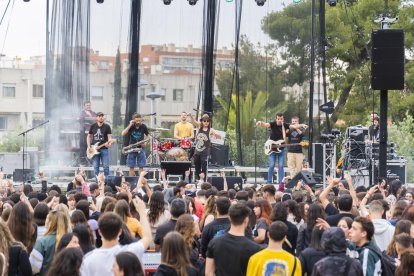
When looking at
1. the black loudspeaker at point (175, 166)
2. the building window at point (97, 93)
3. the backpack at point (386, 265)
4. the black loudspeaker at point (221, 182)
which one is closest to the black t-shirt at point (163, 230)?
the backpack at point (386, 265)

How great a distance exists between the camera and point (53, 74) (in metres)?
25.9

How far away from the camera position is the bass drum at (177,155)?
23.3 meters

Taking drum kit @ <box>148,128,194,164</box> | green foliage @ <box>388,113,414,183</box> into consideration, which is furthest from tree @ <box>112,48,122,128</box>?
green foliage @ <box>388,113,414,183</box>

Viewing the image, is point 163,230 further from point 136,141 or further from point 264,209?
point 136,141

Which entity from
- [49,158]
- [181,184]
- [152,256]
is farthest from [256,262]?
[49,158]

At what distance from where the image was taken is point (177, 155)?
919 inches

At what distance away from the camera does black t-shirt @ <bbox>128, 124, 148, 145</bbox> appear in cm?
2280

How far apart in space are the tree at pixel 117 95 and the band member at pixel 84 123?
3.93ft

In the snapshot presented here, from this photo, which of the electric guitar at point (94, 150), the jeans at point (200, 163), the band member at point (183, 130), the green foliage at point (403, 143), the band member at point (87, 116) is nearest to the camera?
the electric guitar at point (94, 150)

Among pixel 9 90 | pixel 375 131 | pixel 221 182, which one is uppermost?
pixel 9 90

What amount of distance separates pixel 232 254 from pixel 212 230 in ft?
3.06

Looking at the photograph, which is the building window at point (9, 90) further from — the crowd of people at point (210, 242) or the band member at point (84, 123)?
the crowd of people at point (210, 242)

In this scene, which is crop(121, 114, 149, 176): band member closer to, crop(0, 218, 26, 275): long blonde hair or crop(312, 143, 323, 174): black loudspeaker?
crop(312, 143, 323, 174): black loudspeaker

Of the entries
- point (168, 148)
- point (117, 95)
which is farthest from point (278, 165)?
point (117, 95)
